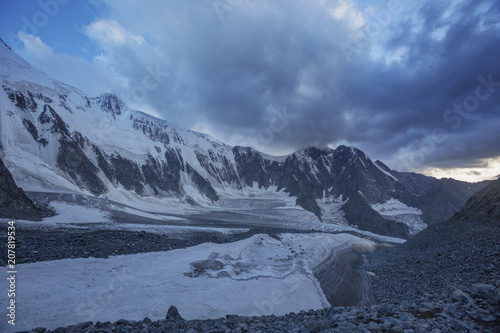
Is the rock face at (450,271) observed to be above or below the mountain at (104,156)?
below

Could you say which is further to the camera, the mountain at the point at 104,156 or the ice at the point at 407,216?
the ice at the point at 407,216

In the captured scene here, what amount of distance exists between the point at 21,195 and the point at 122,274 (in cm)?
4648

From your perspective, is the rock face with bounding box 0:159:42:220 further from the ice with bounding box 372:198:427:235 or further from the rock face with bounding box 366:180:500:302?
the ice with bounding box 372:198:427:235

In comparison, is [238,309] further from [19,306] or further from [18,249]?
[18,249]

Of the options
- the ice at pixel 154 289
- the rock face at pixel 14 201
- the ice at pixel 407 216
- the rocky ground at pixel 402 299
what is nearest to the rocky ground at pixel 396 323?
the rocky ground at pixel 402 299

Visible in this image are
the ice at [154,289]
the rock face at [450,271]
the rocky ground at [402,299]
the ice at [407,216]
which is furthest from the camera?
the ice at [407,216]

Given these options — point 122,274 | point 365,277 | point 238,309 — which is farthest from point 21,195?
point 365,277

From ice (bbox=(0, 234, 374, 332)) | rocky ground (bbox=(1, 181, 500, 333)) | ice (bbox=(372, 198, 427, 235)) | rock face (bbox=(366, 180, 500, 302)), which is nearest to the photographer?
rocky ground (bbox=(1, 181, 500, 333))

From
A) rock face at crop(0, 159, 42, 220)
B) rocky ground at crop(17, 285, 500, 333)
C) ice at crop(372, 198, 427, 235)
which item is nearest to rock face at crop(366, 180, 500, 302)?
rocky ground at crop(17, 285, 500, 333)

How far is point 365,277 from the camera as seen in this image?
951 inches

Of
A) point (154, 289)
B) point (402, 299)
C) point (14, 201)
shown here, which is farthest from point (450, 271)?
point (14, 201)

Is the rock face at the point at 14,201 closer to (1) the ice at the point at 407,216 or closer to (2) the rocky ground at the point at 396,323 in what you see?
(2) the rocky ground at the point at 396,323

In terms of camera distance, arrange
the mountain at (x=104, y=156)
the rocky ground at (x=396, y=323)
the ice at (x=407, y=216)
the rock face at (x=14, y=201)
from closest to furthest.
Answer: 1. the rocky ground at (x=396, y=323)
2. the rock face at (x=14, y=201)
3. the mountain at (x=104, y=156)
4. the ice at (x=407, y=216)

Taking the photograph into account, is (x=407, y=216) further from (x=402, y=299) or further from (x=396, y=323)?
(x=396, y=323)
